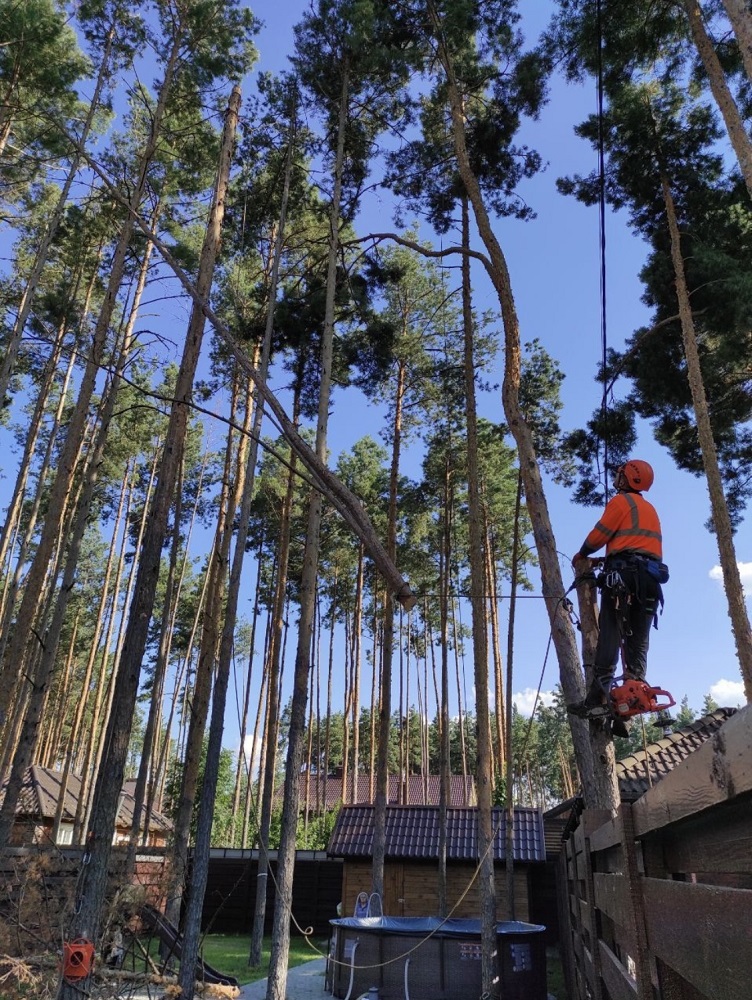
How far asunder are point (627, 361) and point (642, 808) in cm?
1125

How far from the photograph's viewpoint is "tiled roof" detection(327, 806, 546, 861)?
15383mm

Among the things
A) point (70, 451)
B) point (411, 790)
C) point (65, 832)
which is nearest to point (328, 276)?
point (70, 451)

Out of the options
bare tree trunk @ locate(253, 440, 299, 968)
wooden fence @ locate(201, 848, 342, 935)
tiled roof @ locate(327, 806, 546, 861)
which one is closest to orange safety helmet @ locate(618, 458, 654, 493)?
bare tree trunk @ locate(253, 440, 299, 968)

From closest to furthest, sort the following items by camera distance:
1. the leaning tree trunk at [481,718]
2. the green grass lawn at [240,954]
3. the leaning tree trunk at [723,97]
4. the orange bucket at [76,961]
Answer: the orange bucket at [76,961] < the leaning tree trunk at [723,97] < the leaning tree trunk at [481,718] < the green grass lawn at [240,954]

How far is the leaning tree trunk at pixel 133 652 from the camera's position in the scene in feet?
16.7

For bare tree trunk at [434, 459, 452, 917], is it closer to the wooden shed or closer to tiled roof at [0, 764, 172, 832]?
the wooden shed

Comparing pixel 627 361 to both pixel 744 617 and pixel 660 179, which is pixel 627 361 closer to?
pixel 660 179

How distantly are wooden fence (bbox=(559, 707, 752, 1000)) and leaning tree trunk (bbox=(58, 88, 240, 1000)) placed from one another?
4.14m

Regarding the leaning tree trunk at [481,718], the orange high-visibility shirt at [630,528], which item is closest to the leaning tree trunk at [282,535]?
the leaning tree trunk at [481,718]

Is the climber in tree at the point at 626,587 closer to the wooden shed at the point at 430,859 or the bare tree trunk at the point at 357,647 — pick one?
the wooden shed at the point at 430,859

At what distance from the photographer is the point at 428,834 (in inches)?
627

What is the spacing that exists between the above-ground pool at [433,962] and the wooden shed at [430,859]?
208 inches

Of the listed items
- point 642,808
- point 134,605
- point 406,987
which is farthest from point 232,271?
point 642,808

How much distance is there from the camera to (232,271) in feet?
47.6
